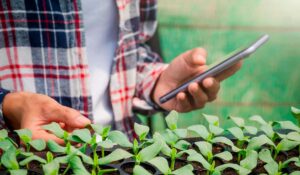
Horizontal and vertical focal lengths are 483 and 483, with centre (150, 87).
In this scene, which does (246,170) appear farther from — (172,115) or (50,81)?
(50,81)

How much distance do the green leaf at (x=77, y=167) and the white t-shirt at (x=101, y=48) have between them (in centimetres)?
58

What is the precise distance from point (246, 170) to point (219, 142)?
0.37ft

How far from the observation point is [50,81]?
96 cm

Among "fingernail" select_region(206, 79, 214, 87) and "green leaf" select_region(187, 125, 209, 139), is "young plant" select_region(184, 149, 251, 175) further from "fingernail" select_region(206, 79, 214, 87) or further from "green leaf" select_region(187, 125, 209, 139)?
"fingernail" select_region(206, 79, 214, 87)

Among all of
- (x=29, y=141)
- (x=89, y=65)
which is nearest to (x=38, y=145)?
(x=29, y=141)

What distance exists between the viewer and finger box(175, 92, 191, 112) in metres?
0.89

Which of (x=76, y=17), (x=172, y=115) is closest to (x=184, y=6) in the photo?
(x=76, y=17)

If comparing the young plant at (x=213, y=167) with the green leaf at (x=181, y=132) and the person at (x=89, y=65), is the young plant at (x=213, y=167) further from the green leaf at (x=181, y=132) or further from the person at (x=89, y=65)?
the person at (x=89, y=65)

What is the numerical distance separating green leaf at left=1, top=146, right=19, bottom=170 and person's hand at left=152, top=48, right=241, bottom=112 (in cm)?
48

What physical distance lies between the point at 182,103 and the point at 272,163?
467 millimetres

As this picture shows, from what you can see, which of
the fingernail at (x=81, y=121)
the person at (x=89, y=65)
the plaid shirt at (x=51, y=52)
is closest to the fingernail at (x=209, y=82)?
the person at (x=89, y=65)

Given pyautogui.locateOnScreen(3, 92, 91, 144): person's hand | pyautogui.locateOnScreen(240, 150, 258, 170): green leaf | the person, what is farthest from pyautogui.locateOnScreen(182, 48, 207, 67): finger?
pyautogui.locateOnScreen(240, 150, 258, 170): green leaf

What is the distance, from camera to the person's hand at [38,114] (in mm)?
623

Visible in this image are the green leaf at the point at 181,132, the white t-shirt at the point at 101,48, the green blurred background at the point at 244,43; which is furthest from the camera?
the green blurred background at the point at 244,43
